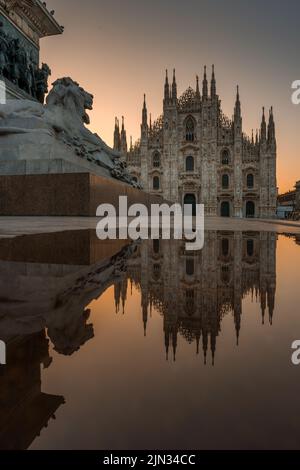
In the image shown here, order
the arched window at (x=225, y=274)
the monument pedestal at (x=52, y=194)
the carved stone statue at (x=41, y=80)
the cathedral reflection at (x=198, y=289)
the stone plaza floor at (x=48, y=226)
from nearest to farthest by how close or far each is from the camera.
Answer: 1. the cathedral reflection at (x=198, y=289)
2. the arched window at (x=225, y=274)
3. the stone plaza floor at (x=48, y=226)
4. the monument pedestal at (x=52, y=194)
5. the carved stone statue at (x=41, y=80)

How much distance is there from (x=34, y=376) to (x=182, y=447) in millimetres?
219

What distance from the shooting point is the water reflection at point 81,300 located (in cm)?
39

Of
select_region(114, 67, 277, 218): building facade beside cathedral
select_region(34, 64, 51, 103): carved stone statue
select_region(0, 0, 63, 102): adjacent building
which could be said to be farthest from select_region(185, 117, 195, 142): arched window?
select_region(34, 64, 51, 103): carved stone statue

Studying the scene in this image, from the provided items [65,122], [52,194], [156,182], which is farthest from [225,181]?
[52,194]

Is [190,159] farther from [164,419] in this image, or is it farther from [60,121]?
[164,419]

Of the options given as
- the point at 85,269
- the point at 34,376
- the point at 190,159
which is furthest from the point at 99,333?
the point at 190,159

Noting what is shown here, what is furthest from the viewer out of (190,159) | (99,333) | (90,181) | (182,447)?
(190,159)

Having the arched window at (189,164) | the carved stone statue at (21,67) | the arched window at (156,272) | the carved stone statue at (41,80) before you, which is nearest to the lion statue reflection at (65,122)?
the carved stone statue at (21,67)

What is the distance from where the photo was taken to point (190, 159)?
102ft

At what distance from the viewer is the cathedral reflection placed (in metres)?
0.62

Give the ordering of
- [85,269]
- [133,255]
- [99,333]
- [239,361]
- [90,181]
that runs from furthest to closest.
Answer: [90,181] < [133,255] < [85,269] < [99,333] < [239,361]

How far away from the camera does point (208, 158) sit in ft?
99.8

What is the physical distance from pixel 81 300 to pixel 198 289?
14.3 inches

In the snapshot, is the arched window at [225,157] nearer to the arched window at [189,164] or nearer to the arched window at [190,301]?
the arched window at [189,164]
